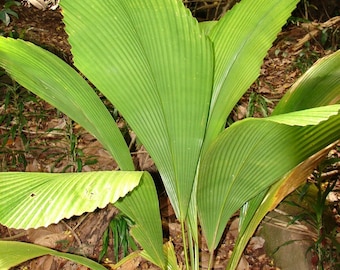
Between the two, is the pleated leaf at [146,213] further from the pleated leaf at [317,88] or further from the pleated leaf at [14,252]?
the pleated leaf at [317,88]

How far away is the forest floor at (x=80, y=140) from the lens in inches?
64.5

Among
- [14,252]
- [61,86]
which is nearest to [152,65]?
[61,86]

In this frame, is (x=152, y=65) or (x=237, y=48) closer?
(x=152, y=65)

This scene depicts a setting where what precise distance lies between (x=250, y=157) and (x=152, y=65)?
0.87 feet

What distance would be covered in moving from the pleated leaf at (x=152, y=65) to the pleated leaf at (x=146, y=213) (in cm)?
8

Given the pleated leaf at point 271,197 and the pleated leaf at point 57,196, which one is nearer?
the pleated leaf at point 57,196

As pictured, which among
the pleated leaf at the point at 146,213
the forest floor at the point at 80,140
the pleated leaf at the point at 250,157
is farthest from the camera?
the forest floor at the point at 80,140

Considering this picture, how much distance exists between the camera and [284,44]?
301 centimetres

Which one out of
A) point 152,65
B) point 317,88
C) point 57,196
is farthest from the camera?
point 317,88

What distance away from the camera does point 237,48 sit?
0.91 metres

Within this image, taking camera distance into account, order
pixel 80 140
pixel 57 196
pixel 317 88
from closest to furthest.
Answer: pixel 57 196
pixel 317 88
pixel 80 140

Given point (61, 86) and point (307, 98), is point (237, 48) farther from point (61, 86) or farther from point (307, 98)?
point (61, 86)

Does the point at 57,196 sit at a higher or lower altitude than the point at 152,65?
lower

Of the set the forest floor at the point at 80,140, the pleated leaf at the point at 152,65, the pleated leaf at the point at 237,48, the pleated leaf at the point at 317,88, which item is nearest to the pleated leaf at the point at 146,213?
the pleated leaf at the point at 152,65
